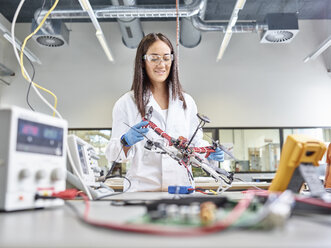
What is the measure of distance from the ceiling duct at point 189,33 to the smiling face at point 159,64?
364 cm

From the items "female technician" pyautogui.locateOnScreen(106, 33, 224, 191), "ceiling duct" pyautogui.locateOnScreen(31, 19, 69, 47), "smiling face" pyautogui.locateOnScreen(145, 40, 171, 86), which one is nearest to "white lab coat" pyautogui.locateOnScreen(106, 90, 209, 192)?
"female technician" pyautogui.locateOnScreen(106, 33, 224, 191)

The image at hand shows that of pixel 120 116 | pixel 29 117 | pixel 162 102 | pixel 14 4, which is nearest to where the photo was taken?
pixel 29 117

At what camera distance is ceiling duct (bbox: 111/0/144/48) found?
4633mm

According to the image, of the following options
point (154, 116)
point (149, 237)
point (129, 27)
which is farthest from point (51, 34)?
point (149, 237)

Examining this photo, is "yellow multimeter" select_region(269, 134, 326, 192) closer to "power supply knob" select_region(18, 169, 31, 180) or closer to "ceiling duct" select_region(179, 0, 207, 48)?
"power supply knob" select_region(18, 169, 31, 180)

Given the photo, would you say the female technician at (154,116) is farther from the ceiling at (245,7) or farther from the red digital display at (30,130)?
the ceiling at (245,7)

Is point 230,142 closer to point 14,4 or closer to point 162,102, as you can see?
point 162,102

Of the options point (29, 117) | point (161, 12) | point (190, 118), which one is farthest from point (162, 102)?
point (161, 12)

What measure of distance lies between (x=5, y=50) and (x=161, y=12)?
376 cm

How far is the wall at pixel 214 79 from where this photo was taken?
235 inches

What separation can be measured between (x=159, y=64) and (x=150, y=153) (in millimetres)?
501

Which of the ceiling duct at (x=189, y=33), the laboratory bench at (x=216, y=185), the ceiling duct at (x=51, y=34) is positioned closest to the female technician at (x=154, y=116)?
the laboratory bench at (x=216, y=185)

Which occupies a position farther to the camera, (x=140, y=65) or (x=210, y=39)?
(x=210, y=39)

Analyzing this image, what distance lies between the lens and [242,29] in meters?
5.09
